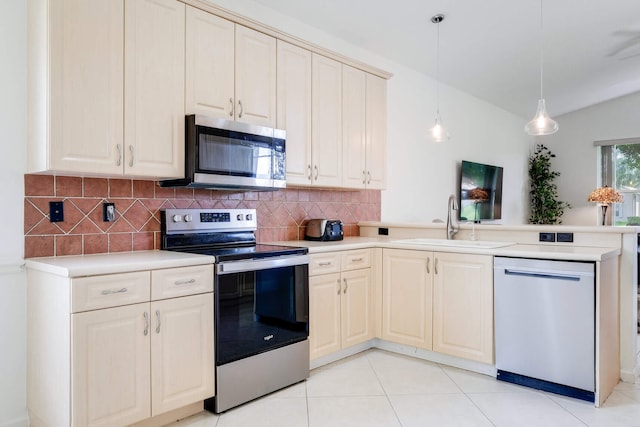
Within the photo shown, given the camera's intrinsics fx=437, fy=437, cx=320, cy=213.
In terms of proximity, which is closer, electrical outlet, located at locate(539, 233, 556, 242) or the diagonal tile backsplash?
the diagonal tile backsplash

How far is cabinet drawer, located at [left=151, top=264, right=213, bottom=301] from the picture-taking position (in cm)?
214

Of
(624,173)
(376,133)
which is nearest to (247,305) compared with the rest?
(376,133)

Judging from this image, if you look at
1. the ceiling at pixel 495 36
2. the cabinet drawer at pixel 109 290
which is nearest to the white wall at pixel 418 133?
the ceiling at pixel 495 36

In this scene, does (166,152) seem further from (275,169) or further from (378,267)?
(378,267)

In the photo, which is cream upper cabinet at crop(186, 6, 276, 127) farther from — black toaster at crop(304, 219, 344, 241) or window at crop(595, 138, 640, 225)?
window at crop(595, 138, 640, 225)

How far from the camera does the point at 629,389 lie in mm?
2742

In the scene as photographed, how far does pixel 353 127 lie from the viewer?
368 centimetres

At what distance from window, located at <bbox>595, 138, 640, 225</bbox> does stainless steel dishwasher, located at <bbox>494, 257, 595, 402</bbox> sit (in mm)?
6071

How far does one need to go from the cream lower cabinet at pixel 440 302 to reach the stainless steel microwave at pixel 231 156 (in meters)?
1.15

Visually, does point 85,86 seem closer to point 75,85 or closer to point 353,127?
point 75,85

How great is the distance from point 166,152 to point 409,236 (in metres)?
2.27

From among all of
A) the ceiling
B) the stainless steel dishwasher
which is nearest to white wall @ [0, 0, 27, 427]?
the ceiling

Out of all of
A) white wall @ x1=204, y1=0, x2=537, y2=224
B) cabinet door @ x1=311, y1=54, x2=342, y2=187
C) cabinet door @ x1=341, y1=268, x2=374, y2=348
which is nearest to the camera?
cabinet door @ x1=341, y1=268, x2=374, y2=348

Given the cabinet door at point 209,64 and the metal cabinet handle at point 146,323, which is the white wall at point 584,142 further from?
the metal cabinet handle at point 146,323
